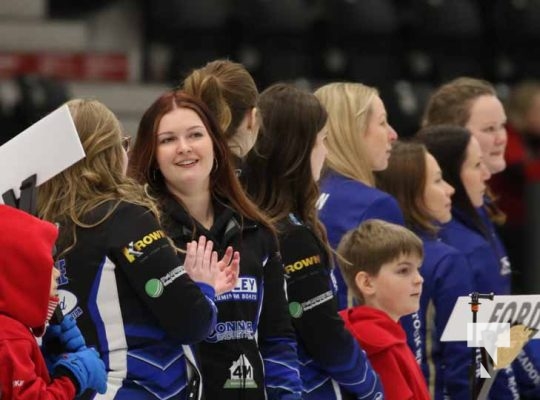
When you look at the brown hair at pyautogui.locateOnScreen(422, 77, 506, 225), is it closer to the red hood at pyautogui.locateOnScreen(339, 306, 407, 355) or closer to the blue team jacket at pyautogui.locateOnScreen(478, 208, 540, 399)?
the blue team jacket at pyautogui.locateOnScreen(478, 208, 540, 399)

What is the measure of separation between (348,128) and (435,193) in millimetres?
425

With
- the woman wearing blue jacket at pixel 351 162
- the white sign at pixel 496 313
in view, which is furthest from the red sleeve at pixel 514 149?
the white sign at pixel 496 313

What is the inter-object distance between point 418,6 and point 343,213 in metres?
5.76

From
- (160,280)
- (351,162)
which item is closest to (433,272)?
(351,162)

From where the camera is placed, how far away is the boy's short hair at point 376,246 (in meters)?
5.00

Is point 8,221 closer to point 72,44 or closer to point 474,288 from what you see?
point 474,288

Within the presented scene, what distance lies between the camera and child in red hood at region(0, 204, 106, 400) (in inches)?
148

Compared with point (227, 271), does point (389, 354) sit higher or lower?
lower

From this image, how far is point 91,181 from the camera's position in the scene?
4.27m

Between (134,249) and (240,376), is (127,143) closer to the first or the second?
(134,249)

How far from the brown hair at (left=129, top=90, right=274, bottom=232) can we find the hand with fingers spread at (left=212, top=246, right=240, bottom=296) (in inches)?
7.5

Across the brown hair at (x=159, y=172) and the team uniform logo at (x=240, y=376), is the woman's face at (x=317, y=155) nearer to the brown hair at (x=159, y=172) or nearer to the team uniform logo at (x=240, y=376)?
the brown hair at (x=159, y=172)

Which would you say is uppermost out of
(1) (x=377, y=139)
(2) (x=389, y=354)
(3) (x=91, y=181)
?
(3) (x=91, y=181)

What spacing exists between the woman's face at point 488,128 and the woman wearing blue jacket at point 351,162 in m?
0.91
